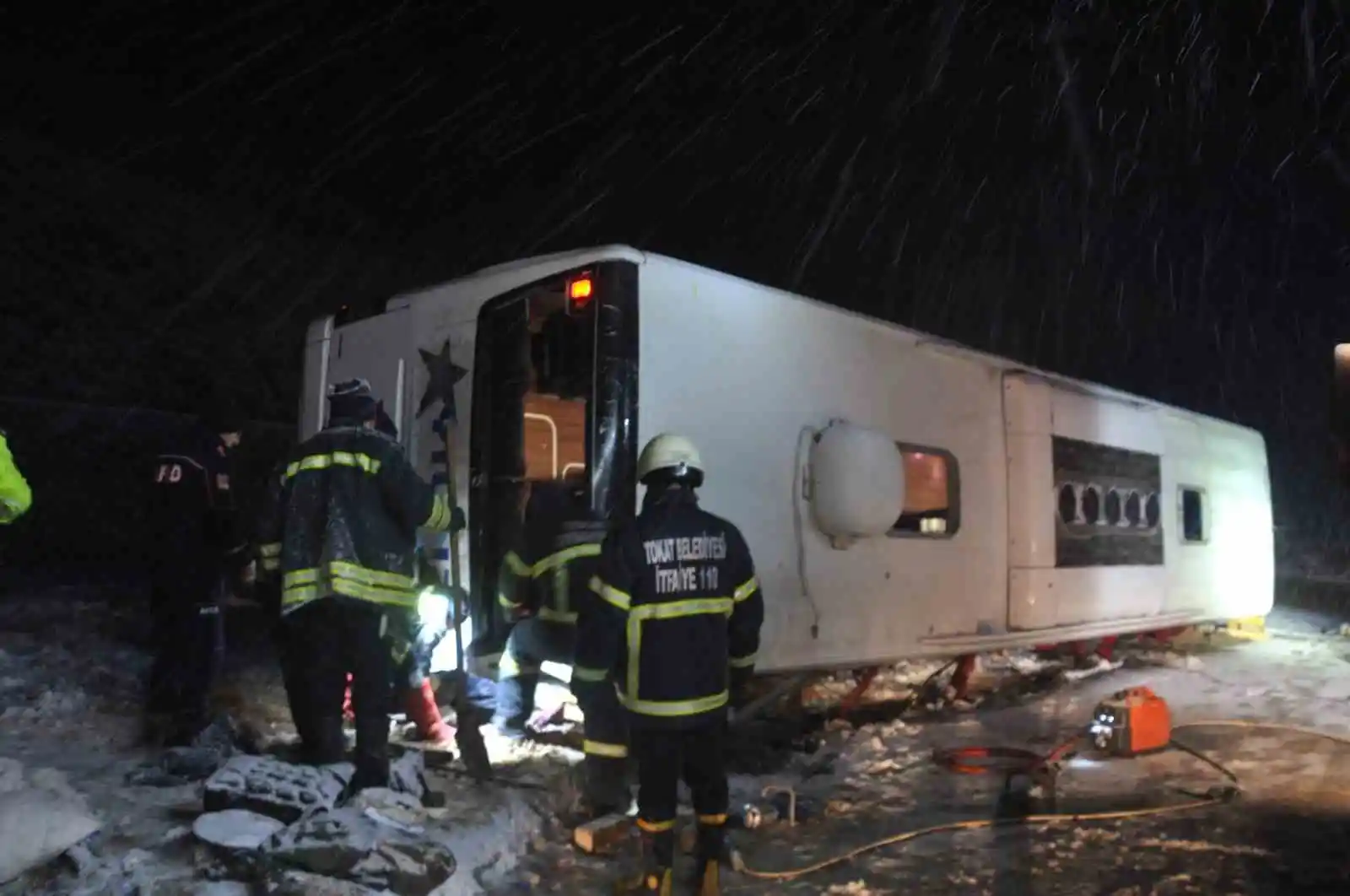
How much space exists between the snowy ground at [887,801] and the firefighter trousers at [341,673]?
0.48 m

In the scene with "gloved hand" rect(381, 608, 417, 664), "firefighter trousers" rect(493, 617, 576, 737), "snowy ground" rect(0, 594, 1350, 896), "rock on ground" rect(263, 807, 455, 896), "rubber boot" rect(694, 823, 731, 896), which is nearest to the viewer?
"rock on ground" rect(263, 807, 455, 896)

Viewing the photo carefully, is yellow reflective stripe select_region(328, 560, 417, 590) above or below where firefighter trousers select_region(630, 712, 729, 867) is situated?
above

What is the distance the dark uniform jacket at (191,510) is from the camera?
5.73 m

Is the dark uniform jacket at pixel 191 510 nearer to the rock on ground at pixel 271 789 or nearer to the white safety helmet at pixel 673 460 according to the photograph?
the rock on ground at pixel 271 789

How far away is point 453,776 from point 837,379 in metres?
3.27

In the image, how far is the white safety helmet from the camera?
421 centimetres

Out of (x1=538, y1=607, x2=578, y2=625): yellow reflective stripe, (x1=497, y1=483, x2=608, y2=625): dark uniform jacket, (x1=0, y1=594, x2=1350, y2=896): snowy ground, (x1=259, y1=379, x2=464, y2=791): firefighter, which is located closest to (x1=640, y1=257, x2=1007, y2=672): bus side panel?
(x1=497, y1=483, x2=608, y2=625): dark uniform jacket

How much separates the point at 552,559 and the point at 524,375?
121 cm

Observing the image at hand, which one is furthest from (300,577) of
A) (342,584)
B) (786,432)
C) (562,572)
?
(786,432)

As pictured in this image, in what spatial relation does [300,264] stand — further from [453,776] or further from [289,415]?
[453,776]

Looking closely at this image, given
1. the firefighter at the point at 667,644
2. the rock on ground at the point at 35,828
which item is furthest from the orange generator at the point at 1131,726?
the rock on ground at the point at 35,828

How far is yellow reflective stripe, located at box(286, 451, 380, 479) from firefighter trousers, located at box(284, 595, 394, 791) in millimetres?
579

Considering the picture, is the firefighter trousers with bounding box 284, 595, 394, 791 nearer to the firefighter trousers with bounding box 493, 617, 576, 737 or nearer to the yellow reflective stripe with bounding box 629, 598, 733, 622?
the firefighter trousers with bounding box 493, 617, 576, 737

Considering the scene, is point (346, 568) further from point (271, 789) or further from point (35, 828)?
point (35, 828)
